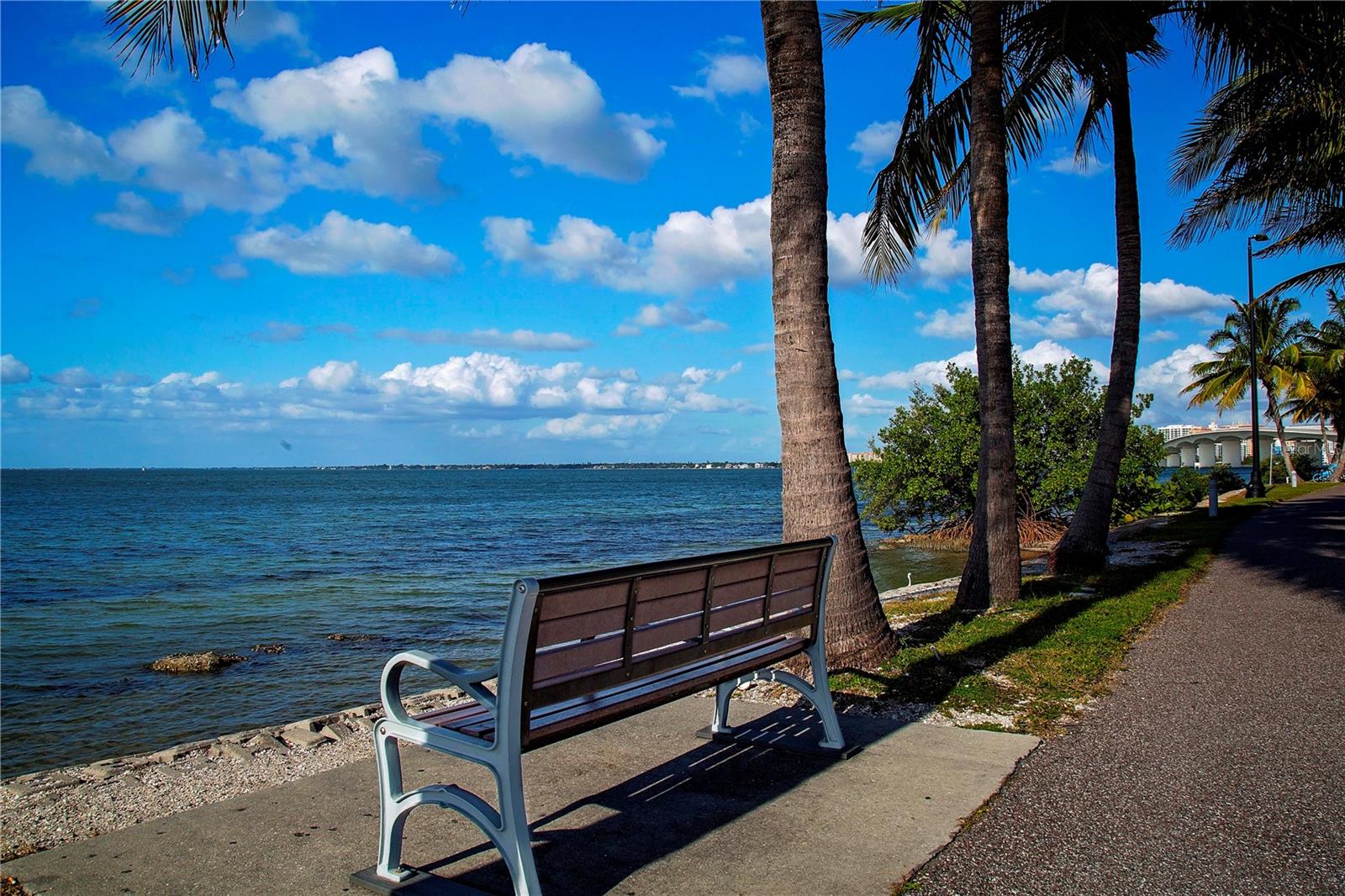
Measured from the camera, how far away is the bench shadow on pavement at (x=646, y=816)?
10.9 feet

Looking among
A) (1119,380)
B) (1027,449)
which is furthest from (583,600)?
(1027,449)

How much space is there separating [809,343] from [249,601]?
51.6ft

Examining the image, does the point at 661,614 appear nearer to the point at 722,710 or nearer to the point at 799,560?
the point at 799,560

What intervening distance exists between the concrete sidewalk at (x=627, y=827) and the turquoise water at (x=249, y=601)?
5.16 metres

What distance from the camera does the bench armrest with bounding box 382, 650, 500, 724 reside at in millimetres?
3176

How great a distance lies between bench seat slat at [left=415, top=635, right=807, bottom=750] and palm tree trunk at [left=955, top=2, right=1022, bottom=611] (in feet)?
19.1

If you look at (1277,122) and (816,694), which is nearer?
(816,694)

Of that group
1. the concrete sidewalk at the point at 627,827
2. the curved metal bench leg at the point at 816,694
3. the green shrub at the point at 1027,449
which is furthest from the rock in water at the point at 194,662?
the green shrub at the point at 1027,449

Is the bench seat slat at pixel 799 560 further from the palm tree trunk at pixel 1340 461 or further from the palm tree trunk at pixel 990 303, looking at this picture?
the palm tree trunk at pixel 1340 461

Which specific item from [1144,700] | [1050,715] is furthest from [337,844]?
[1144,700]

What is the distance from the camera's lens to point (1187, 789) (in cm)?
407

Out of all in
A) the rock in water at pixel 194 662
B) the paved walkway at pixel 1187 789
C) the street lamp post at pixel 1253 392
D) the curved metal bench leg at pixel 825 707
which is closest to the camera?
the paved walkway at pixel 1187 789

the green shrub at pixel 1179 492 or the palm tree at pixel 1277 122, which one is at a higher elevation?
the palm tree at pixel 1277 122

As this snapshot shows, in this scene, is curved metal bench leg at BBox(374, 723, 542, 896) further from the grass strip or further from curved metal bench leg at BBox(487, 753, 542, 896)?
the grass strip
